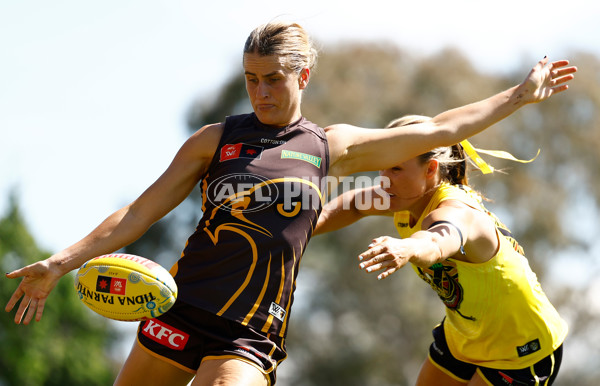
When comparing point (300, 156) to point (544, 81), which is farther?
point (544, 81)

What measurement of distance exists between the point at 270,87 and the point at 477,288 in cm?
184

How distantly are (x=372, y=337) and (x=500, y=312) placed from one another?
66.1 feet

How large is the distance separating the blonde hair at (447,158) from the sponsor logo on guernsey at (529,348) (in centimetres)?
118

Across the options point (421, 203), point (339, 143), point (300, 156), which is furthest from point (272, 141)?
point (421, 203)

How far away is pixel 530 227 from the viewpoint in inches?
993

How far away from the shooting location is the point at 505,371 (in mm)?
4996

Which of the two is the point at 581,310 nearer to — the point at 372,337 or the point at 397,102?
the point at 372,337

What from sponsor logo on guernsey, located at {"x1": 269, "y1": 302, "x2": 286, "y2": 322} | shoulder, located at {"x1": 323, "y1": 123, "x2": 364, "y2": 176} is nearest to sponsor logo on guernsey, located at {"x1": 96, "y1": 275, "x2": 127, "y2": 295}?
sponsor logo on guernsey, located at {"x1": 269, "y1": 302, "x2": 286, "y2": 322}

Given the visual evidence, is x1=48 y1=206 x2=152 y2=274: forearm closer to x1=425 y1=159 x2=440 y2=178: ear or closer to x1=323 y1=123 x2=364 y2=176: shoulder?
x1=323 y1=123 x2=364 y2=176: shoulder

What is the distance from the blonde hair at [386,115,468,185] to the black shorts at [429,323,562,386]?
1.22 m

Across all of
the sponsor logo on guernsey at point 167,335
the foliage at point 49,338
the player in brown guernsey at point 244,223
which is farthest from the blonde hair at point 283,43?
the foliage at point 49,338

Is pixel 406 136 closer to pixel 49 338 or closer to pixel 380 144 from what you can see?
pixel 380 144

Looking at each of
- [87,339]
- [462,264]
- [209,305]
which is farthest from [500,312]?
[87,339]

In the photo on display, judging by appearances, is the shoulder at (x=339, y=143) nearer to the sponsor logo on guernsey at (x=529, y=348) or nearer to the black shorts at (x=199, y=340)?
the black shorts at (x=199, y=340)
